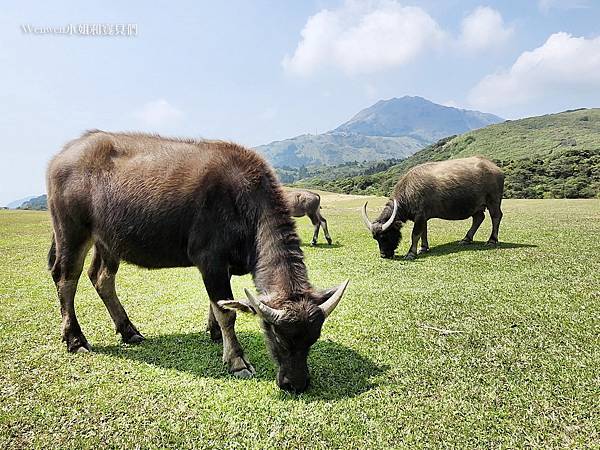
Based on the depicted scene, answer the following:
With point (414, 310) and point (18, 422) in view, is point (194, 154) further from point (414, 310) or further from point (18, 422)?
point (414, 310)

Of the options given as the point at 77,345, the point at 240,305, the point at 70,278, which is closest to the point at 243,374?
the point at 240,305

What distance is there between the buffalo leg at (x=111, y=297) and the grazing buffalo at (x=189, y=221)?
0.14 metres

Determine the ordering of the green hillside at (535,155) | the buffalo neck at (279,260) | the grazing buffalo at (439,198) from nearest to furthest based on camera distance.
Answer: the buffalo neck at (279,260) → the grazing buffalo at (439,198) → the green hillside at (535,155)

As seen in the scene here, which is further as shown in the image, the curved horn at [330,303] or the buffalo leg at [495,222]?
the buffalo leg at [495,222]

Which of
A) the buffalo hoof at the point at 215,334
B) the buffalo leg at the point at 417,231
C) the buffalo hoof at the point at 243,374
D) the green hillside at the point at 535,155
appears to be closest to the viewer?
the buffalo hoof at the point at 243,374

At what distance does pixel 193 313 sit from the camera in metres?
8.35

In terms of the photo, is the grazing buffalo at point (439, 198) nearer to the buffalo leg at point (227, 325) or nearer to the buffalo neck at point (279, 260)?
the buffalo neck at point (279, 260)

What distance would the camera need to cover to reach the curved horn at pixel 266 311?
471cm

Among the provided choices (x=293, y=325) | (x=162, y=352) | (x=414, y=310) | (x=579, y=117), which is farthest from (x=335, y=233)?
(x=579, y=117)

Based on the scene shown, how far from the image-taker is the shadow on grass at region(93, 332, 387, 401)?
5273 millimetres

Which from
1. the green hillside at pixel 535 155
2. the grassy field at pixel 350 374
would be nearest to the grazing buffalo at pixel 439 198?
the grassy field at pixel 350 374

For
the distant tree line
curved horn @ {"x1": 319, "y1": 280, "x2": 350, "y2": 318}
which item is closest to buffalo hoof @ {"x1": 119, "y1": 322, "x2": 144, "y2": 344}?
curved horn @ {"x1": 319, "y1": 280, "x2": 350, "y2": 318}

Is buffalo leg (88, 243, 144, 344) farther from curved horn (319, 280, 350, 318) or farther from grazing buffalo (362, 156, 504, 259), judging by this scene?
grazing buffalo (362, 156, 504, 259)

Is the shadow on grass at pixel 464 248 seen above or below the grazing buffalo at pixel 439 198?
below
